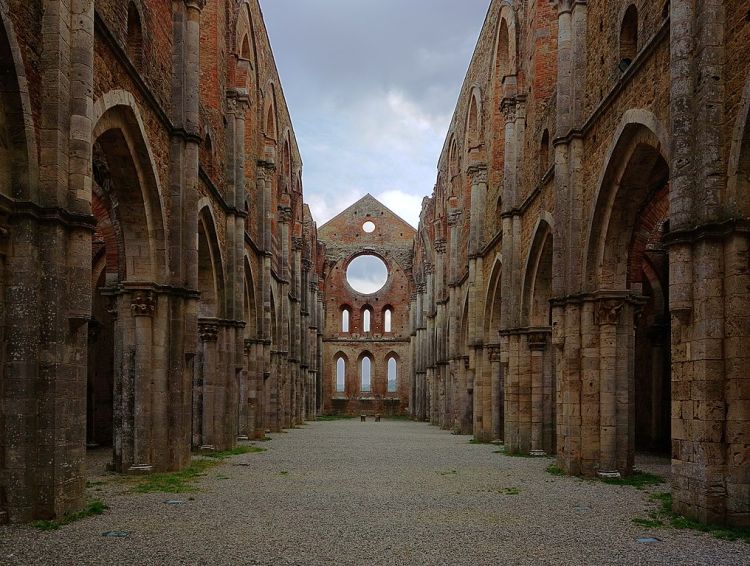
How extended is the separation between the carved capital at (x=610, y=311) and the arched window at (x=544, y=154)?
5351mm

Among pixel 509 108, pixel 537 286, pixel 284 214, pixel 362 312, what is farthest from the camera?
pixel 362 312

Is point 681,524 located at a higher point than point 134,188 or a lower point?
lower

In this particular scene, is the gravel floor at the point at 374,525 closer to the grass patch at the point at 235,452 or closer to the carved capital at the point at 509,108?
the grass patch at the point at 235,452

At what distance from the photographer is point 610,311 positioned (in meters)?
13.6

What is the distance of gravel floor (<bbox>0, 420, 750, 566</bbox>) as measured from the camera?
7230 millimetres

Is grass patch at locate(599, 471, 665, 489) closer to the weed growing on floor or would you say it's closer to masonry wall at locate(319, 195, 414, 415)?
the weed growing on floor

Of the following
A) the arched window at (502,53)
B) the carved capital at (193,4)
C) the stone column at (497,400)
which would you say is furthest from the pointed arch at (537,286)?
the carved capital at (193,4)

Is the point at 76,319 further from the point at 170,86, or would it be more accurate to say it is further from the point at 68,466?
the point at 170,86

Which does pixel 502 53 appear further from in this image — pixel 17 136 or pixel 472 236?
pixel 17 136

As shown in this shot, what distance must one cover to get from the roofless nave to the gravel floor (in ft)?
3.39

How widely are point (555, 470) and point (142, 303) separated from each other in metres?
8.32

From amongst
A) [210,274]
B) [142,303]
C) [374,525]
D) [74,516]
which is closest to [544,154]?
[210,274]

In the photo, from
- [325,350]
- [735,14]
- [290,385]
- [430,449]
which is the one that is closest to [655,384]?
[430,449]

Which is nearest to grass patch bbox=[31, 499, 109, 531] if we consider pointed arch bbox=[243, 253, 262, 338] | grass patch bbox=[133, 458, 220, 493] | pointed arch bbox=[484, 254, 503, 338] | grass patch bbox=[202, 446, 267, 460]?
grass patch bbox=[133, 458, 220, 493]
